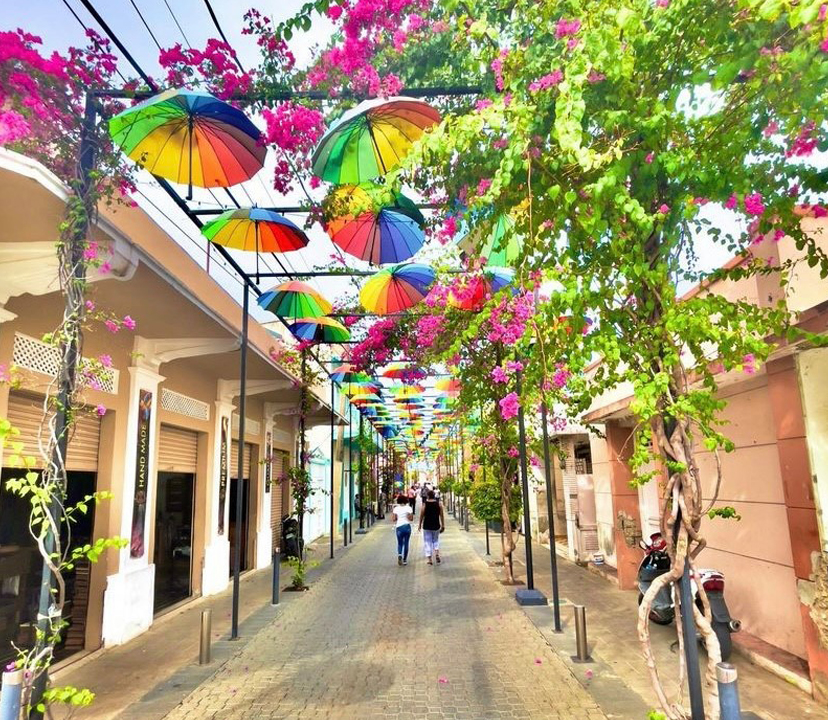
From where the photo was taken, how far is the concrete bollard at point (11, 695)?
2773mm

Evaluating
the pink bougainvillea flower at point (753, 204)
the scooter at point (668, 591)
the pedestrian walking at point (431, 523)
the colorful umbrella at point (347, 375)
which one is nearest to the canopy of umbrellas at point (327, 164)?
the pink bougainvillea flower at point (753, 204)

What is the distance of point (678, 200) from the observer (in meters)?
3.21

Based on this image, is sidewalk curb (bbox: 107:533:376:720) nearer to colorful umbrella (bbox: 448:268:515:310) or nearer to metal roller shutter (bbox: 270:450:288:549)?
colorful umbrella (bbox: 448:268:515:310)

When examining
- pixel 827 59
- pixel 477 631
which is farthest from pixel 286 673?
pixel 827 59

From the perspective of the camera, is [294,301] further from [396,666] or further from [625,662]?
[625,662]

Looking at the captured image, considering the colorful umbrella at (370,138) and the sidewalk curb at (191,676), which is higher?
the colorful umbrella at (370,138)

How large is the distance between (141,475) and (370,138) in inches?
229

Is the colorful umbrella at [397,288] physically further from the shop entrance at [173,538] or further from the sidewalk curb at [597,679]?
the sidewalk curb at [597,679]

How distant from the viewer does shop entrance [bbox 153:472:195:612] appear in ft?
28.8

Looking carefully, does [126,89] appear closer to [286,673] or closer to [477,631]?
[286,673]

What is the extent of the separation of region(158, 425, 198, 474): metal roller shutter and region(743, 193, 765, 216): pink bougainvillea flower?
8.31 m

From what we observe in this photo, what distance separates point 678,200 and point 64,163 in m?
3.95

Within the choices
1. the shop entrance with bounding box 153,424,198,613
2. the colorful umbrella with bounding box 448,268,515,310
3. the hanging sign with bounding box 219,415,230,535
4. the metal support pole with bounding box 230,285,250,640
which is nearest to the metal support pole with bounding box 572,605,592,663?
the colorful umbrella with bounding box 448,268,515,310

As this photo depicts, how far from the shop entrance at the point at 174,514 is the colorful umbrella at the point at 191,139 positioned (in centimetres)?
520
